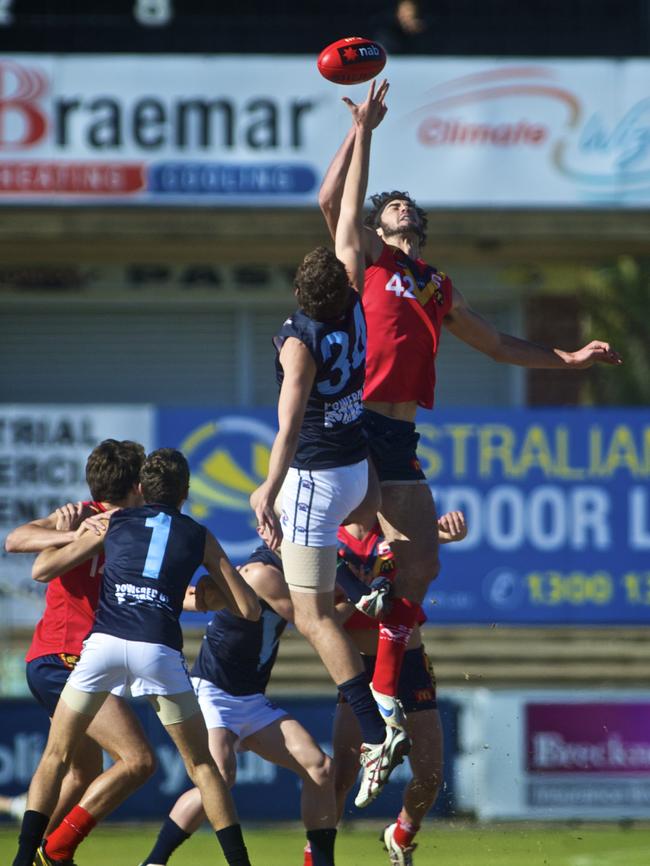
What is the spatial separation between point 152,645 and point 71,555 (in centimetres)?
63

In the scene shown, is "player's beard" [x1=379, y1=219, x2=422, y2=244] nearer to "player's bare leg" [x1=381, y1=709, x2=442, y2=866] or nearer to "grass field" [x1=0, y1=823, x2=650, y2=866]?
"player's bare leg" [x1=381, y1=709, x2=442, y2=866]

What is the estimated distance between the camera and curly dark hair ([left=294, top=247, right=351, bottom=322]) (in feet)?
22.4

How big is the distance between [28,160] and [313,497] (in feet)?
33.0

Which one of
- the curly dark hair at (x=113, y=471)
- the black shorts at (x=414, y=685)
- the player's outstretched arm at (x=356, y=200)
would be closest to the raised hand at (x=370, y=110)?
the player's outstretched arm at (x=356, y=200)

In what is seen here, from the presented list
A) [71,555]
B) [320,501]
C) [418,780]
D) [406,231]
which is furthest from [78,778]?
[406,231]

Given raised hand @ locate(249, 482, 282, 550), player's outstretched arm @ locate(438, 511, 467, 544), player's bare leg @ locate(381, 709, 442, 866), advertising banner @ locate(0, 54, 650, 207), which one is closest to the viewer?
raised hand @ locate(249, 482, 282, 550)

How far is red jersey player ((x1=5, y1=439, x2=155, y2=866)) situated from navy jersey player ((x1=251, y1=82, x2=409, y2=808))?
36.4 inches

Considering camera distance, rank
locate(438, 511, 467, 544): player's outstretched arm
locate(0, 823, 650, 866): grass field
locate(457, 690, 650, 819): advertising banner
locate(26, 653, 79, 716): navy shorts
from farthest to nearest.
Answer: locate(457, 690, 650, 819): advertising banner → locate(0, 823, 650, 866): grass field → locate(438, 511, 467, 544): player's outstretched arm → locate(26, 653, 79, 716): navy shorts

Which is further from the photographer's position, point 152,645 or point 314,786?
point 314,786

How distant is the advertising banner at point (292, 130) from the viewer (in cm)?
1605

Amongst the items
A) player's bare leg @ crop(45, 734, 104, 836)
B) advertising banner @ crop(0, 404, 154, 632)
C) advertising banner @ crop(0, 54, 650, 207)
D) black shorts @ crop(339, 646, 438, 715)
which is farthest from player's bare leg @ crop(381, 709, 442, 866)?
advertising banner @ crop(0, 54, 650, 207)

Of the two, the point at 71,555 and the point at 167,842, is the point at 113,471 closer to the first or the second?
the point at 71,555

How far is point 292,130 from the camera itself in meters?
16.1

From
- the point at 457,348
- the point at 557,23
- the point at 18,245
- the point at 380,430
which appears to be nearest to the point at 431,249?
the point at 457,348
